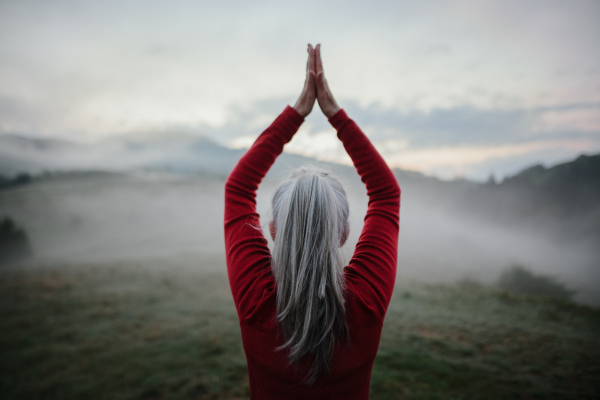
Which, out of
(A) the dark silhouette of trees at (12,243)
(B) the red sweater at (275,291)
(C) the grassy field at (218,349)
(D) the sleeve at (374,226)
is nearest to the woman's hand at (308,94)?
(D) the sleeve at (374,226)

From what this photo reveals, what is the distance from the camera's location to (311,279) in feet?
4.34

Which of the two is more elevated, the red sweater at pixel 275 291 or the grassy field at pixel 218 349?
the red sweater at pixel 275 291

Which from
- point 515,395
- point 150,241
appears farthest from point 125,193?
point 515,395

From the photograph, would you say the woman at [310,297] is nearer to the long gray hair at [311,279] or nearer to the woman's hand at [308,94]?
the long gray hair at [311,279]

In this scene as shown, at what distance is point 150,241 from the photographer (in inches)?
1927

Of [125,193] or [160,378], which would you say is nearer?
[160,378]

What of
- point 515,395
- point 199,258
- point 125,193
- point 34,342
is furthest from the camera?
point 125,193

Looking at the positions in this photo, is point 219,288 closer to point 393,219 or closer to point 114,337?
point 114,337

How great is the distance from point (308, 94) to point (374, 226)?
1035 millimetres

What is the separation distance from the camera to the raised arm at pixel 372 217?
1.42 m

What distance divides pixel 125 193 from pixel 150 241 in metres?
35.0

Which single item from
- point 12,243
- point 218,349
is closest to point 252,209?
point 218,349

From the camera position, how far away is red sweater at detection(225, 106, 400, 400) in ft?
4.45

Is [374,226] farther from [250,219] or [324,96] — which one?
[324,96]
